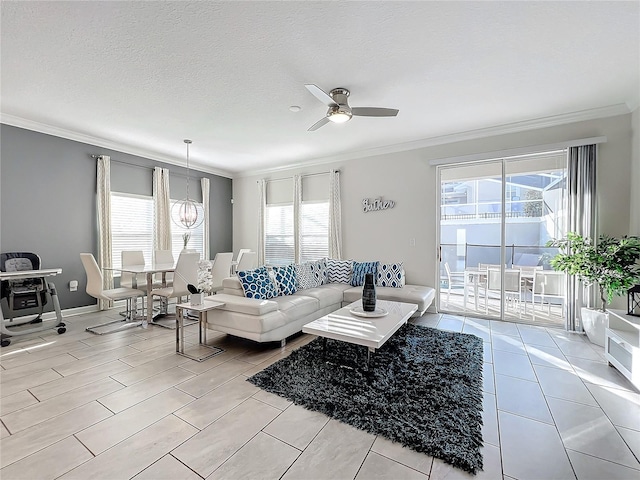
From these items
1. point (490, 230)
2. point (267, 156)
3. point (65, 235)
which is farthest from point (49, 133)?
point (490, 230)

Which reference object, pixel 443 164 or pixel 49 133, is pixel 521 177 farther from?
pixel 49 133

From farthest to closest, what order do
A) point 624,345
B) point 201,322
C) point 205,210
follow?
point 205,210
point 201,322
point 624,345

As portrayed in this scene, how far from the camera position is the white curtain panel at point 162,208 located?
5695 millimetres

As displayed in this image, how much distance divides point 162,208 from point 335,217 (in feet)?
11.5


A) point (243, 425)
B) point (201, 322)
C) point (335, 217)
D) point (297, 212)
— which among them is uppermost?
point (297, 212)

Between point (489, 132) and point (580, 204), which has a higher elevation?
point (489, 132)

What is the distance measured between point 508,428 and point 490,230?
335 centimetres

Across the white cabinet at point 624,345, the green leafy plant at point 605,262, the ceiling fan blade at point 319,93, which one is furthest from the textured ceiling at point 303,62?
the white cabinet at point 624,345

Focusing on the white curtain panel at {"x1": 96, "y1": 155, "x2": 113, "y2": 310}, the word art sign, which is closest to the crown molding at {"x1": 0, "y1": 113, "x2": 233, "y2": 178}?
the white curtain panel at {"x1": 96, "y1": 155, "x2": 113, "y2": 310}

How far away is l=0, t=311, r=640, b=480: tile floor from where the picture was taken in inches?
62.1

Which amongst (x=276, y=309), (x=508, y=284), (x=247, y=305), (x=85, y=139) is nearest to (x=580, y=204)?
(x=508, y=284)

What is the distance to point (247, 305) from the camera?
3189 millimetres

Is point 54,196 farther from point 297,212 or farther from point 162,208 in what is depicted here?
point 297,212

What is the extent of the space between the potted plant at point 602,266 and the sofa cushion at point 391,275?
2033mm
